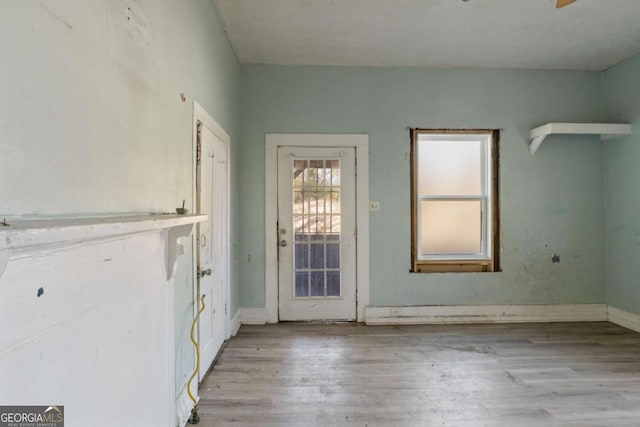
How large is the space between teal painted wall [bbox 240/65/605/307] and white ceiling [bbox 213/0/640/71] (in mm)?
189

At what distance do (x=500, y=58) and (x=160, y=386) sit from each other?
A: 411 centimetres

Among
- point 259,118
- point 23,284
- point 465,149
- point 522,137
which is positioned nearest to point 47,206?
point 23,284

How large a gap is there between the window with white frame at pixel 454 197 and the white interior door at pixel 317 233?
86 cm

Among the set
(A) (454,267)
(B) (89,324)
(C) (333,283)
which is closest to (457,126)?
(A) (454,267)

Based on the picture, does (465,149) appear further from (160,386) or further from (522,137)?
(160,386)

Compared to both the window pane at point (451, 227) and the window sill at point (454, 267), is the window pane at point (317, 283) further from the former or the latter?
the window pane at point (451, 227)

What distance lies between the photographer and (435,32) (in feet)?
9.52

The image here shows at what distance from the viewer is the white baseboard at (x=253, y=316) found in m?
3.50

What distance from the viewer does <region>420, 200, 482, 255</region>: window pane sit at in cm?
372

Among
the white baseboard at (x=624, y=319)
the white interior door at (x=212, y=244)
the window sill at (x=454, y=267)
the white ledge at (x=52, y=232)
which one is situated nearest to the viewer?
the white ledge at (x=52, y=232)

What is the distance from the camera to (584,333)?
3.25m

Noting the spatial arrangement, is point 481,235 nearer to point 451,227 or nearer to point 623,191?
point 451,227

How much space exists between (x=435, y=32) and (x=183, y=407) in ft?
11.5

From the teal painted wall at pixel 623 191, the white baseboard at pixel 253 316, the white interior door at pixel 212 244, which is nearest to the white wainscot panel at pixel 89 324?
the white interior door at pixel 212 244
